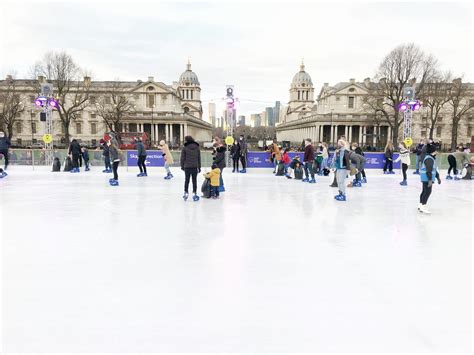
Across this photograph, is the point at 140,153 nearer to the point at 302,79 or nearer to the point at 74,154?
the point at 74,154

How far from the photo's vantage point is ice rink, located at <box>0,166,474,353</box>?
2.88m

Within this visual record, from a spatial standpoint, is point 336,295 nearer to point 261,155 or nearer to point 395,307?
point 395,307

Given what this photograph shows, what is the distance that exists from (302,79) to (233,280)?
13704 cm

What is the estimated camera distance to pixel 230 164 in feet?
68.4

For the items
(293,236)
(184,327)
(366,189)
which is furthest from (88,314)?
(366,189)

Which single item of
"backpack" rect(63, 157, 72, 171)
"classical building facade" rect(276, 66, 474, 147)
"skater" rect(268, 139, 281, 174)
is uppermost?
"classical building facade" rect(276, 66, 474, 147)

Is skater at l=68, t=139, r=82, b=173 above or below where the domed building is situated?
below

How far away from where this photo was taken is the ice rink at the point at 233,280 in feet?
9.44

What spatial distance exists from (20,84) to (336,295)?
81117mm

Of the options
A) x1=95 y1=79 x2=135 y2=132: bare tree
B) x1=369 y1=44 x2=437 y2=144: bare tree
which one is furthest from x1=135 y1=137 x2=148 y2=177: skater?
x1=95 y1=79 x2=135 y2=132: bare tree

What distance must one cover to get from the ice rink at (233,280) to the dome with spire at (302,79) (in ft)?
433

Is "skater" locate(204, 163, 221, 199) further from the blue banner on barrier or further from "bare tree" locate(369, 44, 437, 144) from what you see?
"bare tree" locate(369, 44, 437, 144)

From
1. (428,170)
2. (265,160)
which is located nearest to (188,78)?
(265,160)

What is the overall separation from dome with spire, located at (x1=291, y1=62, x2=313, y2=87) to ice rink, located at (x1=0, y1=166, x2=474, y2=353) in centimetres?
13192
